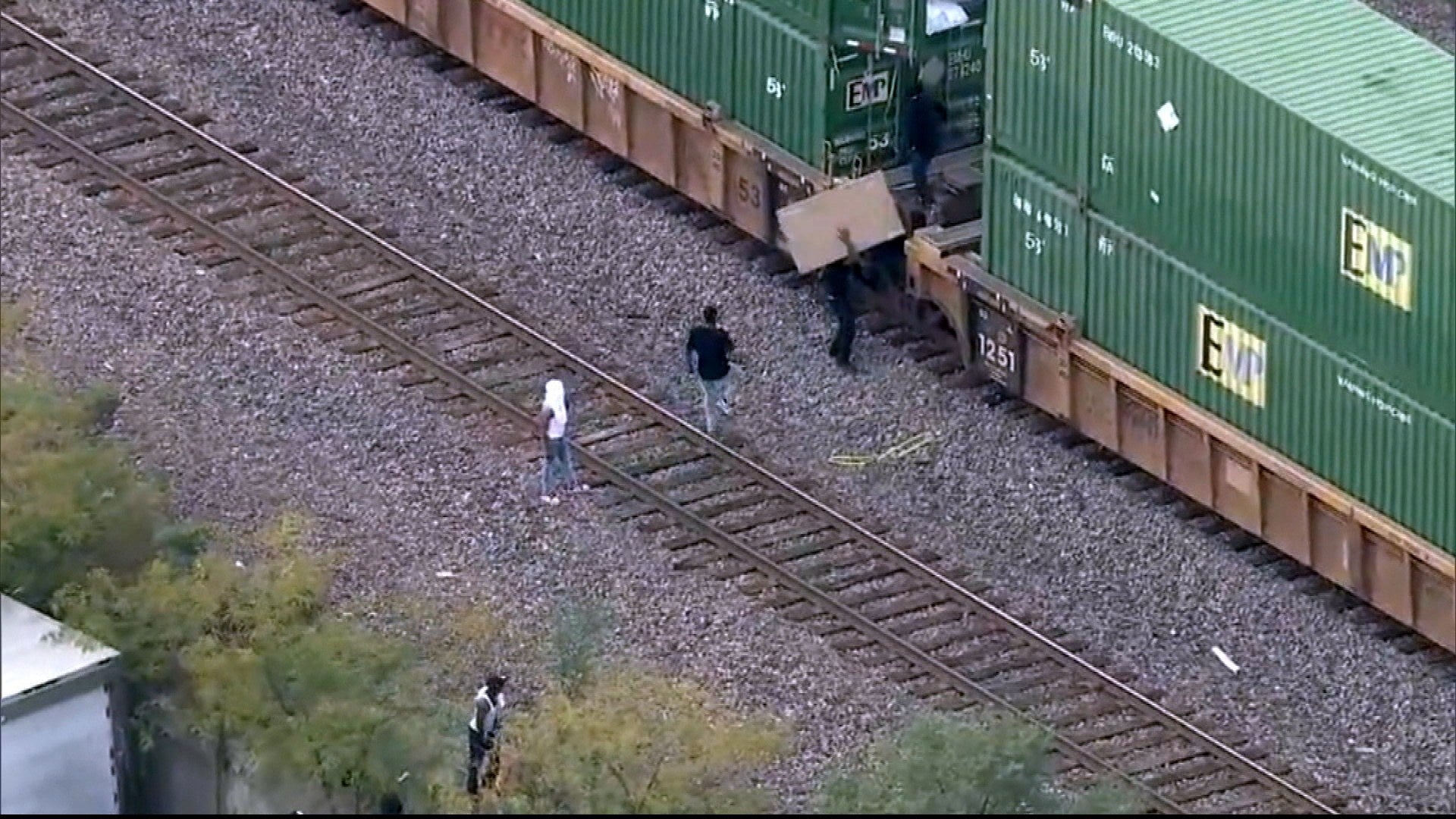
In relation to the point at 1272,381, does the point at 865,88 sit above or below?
above

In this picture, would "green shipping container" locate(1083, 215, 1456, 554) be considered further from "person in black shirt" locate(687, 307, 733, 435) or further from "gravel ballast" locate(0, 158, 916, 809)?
"gravel ballast" locate(0, 158, 916, 809)

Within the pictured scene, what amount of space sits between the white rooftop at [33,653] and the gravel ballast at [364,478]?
317 cm

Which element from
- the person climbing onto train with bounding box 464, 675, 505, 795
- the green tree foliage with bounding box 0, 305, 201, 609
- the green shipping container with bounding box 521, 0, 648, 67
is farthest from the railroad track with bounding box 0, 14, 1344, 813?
the green tree foliage with bounding box 0, 305, 201, 609

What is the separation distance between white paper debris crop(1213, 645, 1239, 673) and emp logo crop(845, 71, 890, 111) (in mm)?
5487

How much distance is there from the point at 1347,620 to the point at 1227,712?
1.42 metres

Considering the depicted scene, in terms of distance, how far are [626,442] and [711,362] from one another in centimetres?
85

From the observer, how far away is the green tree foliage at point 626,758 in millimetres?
25484

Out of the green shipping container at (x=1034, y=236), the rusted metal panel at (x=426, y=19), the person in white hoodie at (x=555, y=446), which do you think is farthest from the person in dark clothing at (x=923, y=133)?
the rusted metal panel at (x=426, y=19)

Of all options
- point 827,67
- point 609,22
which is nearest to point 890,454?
point 827,67

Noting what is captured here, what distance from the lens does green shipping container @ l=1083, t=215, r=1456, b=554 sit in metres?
29.2

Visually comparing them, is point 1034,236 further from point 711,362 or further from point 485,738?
point 485,738

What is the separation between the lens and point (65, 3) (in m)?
36.4

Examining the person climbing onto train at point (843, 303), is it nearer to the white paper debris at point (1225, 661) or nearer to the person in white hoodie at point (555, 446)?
the person in white hoodie at point (555, 446)

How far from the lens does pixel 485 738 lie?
2714cm
